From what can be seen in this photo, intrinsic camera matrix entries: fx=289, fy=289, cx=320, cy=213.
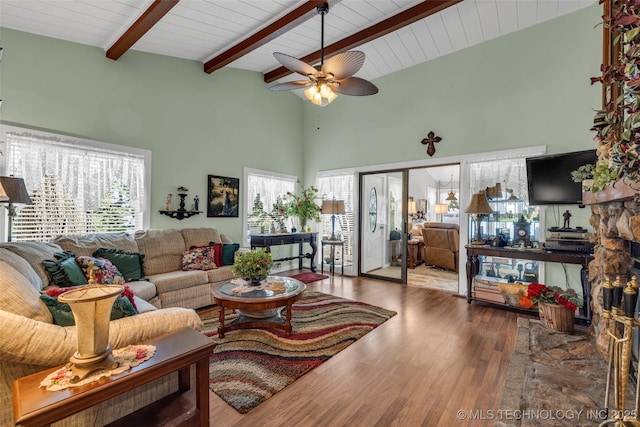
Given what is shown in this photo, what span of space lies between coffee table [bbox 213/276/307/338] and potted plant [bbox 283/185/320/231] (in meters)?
2.74

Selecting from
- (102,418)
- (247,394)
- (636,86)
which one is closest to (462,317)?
(247,394)

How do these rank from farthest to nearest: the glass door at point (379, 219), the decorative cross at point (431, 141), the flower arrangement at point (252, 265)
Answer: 1. the glass door at point (379, 219)
2. the decorative cross at point (431, 141)
3. the flower arrangement at point (252, 265)

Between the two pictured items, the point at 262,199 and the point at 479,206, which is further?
the point at 262,199

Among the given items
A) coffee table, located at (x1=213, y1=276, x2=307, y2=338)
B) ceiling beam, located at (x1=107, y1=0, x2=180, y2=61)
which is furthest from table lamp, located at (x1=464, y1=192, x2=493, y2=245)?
ceiling beam, located at (x1=107, y1=0, x2=180, y2=61)

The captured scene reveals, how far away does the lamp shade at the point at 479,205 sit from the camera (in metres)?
4.08

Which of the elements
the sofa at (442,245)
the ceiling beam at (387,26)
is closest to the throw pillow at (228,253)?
the ceiling beam at (387,26)

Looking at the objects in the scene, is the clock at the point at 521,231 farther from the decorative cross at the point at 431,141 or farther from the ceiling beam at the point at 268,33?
the ceiling beam at the point at 268,33

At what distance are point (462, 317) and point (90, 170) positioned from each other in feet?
17.1

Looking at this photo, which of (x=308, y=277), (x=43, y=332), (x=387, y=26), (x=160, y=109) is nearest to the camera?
(x=43, y=332)

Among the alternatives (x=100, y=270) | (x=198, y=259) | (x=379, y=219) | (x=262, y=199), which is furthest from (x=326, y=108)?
(x=100, y=270)

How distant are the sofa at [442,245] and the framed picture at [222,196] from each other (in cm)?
410

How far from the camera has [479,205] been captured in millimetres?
4121

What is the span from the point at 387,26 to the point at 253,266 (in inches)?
142

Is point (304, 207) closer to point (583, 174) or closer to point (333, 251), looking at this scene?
point (333, 251)
